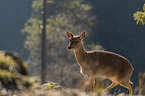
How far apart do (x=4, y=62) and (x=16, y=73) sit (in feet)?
0.59

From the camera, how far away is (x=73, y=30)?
25125 millimetres

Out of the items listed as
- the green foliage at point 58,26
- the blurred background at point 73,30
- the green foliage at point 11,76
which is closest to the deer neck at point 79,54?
the blurred background at point 73,30

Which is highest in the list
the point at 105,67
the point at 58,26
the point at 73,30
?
the point at 58,26

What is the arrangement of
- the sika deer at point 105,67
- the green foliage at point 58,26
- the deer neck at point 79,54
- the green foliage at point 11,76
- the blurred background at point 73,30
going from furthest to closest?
the blurred background at point 73,30, the green foliage at point 58,26, the deer neck at point 79,54, the sika deer at point 105,67, the green foliage at point 11,76

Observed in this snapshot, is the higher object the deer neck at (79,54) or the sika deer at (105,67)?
the deer neck at (79,54)

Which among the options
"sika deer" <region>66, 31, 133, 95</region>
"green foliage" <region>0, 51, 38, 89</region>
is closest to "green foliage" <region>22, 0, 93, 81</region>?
"sika deer" <region>66, 31, 133, 95</region>

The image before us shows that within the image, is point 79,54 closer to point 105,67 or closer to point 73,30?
point 105,67

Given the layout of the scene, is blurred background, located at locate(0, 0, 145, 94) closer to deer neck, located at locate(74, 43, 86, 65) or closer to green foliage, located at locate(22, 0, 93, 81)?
green foliage, located at locate(22, 0, 93, 81)

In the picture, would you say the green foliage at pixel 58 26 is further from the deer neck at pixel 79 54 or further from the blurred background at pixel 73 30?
the deer neck at pixel 79 54

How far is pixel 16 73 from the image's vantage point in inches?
94.7

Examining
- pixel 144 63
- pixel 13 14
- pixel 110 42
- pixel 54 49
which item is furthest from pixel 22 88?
pixel 13 14

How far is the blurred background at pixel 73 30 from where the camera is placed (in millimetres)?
25844

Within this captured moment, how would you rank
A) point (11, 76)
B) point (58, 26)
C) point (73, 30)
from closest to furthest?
1. point (11, 76)
2. point (73, 30)
3. point (58, 26)

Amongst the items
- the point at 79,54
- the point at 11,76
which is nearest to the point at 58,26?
the point at 79,54
